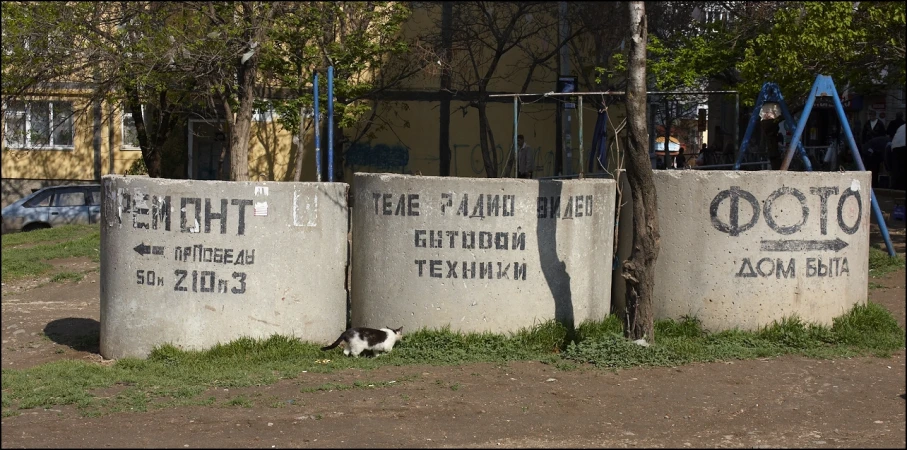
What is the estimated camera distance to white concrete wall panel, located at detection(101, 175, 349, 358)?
8.20 metres

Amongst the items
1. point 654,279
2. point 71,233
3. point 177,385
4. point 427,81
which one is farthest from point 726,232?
point 427,81

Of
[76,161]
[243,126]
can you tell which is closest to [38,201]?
[76,161]

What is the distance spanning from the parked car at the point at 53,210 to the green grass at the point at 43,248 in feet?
7.20

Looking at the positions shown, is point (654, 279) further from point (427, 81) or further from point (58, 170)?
point (58, 170)

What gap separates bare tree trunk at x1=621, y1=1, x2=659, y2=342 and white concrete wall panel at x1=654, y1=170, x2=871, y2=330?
0.43 m

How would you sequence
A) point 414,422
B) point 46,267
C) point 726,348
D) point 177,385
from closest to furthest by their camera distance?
point 414,422
point 177,385
point 726,348
point 46,267

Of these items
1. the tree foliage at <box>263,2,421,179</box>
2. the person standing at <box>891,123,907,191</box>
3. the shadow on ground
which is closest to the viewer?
the shadow on ground

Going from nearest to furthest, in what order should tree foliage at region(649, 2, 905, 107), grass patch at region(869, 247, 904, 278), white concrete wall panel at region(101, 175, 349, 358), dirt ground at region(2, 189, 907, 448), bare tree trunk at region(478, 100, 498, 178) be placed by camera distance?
dirt ground at region(2, 189, 907, 448) → white concrete wall panel at region(101, 175, 349, 358) → grass patch at region(869, 247, 904, 278) → tree foliage at region(649, 2, 905, 107) → bare tree trunk at region(478, 100, 498, 178)

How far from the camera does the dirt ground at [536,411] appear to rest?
19.6ft

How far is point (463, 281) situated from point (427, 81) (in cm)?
2030

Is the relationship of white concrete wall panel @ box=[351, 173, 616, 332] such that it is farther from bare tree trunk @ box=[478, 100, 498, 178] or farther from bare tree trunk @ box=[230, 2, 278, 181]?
bare tree trunk @ box=[478, 100, 498, 178]

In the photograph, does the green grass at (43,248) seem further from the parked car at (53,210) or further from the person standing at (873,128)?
the person standing at (873,128)

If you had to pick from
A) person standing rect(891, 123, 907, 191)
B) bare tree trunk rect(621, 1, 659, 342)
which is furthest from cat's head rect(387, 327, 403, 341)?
person standing rect(891, 123, 907, 191)

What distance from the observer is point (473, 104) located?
25.3 m
